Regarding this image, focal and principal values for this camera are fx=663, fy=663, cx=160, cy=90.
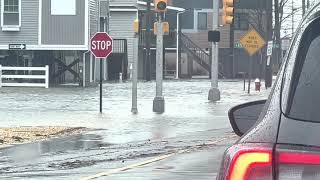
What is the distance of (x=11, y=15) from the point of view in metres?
41.3

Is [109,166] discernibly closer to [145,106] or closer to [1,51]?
[145,106]

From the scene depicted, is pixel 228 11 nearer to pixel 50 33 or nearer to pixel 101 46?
pixel 101 46

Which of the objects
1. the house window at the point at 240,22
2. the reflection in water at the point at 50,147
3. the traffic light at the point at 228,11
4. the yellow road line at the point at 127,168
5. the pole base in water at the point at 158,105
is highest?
the house window at the point at 240,22

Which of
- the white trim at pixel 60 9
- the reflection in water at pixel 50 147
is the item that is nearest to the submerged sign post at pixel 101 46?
the reflection in water at pixel 50 147

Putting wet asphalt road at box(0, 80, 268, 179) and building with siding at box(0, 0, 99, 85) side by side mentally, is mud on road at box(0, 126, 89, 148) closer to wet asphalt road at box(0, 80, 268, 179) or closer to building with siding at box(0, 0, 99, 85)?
wet asphalt road at box(0, 80, 268, 179)

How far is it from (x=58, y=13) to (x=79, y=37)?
191 centimetres

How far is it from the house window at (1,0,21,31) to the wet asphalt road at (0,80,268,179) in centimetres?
1647

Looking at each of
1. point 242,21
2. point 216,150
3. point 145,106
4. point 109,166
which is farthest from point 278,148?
point 242,21

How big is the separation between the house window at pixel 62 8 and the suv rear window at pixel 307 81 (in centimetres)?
3804

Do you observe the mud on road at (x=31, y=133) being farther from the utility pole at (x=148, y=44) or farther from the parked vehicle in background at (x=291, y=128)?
the utility pole at (x=148, y=44)

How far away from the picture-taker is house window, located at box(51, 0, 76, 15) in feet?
132

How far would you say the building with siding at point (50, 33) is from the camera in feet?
132

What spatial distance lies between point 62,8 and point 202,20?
29179mm

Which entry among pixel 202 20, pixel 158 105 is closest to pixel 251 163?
pixel 158 105
